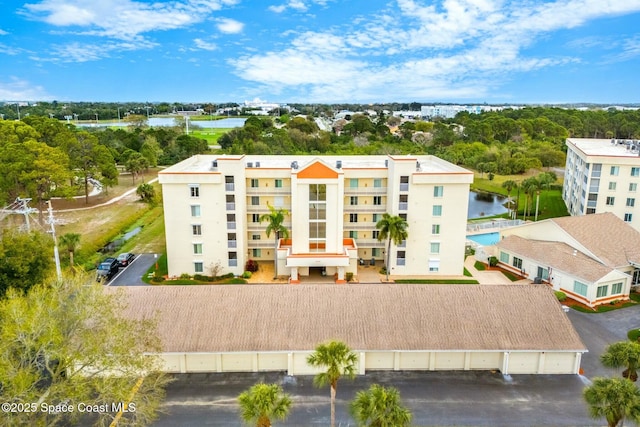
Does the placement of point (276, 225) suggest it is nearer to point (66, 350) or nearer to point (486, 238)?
point (66, 350)

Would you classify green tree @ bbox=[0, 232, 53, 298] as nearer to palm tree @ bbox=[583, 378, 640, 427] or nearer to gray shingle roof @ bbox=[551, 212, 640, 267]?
palm tree @ bbox=[583, 378, 640, 427]

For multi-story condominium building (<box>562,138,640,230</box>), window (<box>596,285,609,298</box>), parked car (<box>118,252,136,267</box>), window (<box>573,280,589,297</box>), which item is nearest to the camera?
window (<box>596,285,609,298</box>)

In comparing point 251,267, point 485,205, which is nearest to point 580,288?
point 251,267

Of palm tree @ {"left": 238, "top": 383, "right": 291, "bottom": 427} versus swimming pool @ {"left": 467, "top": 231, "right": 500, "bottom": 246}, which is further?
swimming pool @ {"left": 467, "top": 231, "right": 500, "bottom": 246}

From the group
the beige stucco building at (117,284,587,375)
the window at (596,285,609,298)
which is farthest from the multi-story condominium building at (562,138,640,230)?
the beige stucco building at (117,284,587,375)

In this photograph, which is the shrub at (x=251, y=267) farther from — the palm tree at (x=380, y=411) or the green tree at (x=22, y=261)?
the palm tree at (x=380, y=411)

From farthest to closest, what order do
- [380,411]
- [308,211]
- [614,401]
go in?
1. [308,211]
2. [614,401]
3. [380,411]

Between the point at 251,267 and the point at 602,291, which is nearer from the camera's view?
the point at 602,291
